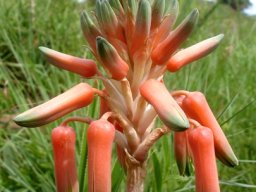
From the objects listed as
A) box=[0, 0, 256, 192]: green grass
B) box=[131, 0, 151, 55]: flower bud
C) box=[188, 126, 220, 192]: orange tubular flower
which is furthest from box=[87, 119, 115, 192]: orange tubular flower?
box=[0, 0, 256, 192]: green grass

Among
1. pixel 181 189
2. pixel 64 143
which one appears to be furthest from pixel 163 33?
pixel 181 189

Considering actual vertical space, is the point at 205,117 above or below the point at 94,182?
above

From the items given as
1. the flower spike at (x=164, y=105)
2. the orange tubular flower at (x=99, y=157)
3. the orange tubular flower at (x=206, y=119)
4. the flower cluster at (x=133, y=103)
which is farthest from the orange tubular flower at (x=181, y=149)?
the orange tubular flower at (x=99, y=157)

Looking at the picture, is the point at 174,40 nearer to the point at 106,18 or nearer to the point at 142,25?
the point at 142,25

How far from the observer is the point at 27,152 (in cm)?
406

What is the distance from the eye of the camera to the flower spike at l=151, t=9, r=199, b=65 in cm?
208

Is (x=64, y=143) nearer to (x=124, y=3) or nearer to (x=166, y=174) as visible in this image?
(x=124, y=3)

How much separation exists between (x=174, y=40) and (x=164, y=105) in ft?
0.92

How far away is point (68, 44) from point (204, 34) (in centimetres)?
166

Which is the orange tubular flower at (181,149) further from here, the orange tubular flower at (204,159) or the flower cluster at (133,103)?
the orange tubular flower at (204,159)

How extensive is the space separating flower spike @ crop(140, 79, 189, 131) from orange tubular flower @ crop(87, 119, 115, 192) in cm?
18

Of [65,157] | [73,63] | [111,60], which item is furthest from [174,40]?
[65,157]

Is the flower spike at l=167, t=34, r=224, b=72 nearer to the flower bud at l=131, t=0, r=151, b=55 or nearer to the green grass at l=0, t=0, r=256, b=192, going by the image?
the flower bud at l=131, t=0, r=151, b=55

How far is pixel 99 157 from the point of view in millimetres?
1972
